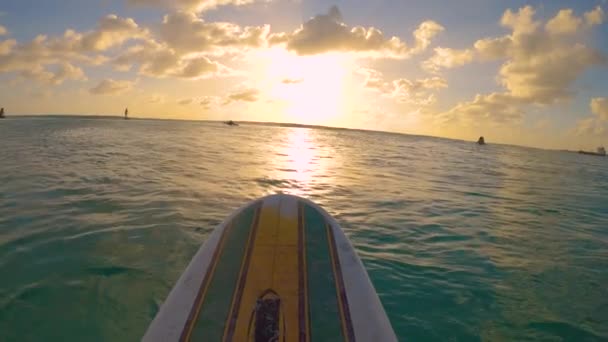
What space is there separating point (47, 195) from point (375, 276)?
341 inches

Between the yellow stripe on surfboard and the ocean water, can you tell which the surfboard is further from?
the ocean water

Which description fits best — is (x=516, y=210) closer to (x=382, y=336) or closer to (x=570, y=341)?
(x=570, y=341)

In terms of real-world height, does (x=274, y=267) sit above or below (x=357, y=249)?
above

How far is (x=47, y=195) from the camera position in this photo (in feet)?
30.1

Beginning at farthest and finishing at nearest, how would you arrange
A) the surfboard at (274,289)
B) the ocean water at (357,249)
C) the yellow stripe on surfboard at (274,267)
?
the ocean water at (357,249), the yellow stripe on surfboard at (274,267), the surfboard at (274,289)

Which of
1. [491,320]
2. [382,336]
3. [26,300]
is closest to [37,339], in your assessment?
[26,300]

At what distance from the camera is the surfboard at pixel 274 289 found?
115 inches

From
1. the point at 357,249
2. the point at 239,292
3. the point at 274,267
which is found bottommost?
the point at 357,249

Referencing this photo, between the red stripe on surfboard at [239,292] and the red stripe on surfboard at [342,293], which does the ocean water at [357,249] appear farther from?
the red stripe on surfboard at [239,292]

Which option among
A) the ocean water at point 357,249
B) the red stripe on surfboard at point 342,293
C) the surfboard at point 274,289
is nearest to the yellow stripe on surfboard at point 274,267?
the surfboard at point 274,289

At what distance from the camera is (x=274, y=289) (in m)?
3.43

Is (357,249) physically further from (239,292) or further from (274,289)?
(239,292)

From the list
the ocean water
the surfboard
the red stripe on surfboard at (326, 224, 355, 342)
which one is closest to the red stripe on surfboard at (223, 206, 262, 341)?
the surfboard

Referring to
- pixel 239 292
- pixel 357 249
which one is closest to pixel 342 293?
pixel 239 292
